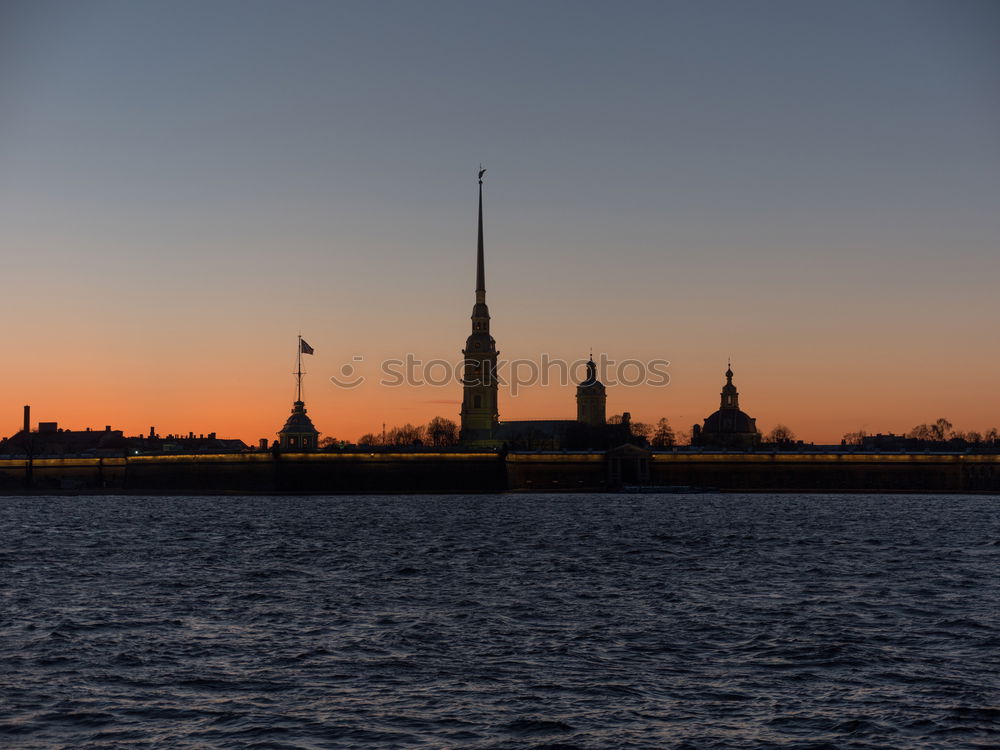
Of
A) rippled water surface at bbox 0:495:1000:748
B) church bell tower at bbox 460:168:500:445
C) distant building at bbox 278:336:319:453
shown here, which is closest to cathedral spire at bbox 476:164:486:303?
church bell tower at bbox 460:168:500:445

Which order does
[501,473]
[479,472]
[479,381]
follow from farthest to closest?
[479,381], [501,473], [479,472]

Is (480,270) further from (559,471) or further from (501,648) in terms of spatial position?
(501,648)

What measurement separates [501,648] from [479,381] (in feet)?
539

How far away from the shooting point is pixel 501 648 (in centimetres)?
2533

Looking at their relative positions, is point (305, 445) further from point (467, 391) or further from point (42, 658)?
point (42, 658)

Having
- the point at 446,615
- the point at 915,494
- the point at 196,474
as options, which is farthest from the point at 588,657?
the point at 915,494

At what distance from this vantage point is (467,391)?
626 ft

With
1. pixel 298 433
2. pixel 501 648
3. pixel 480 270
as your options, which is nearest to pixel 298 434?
pixel 298 433

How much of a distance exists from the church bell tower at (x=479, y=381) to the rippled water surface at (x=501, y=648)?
13619cm

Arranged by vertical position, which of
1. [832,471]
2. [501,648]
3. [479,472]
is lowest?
[501,648]

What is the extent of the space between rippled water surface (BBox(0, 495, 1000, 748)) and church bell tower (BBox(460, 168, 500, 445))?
447 feet

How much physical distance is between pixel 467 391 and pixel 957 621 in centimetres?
16229

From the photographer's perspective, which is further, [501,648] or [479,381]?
[479,381]

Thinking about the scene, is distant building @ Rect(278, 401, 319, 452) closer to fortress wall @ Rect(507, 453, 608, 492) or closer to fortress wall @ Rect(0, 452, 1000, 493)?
fortress wall @ Rect(0, 452, 1000, 493)
